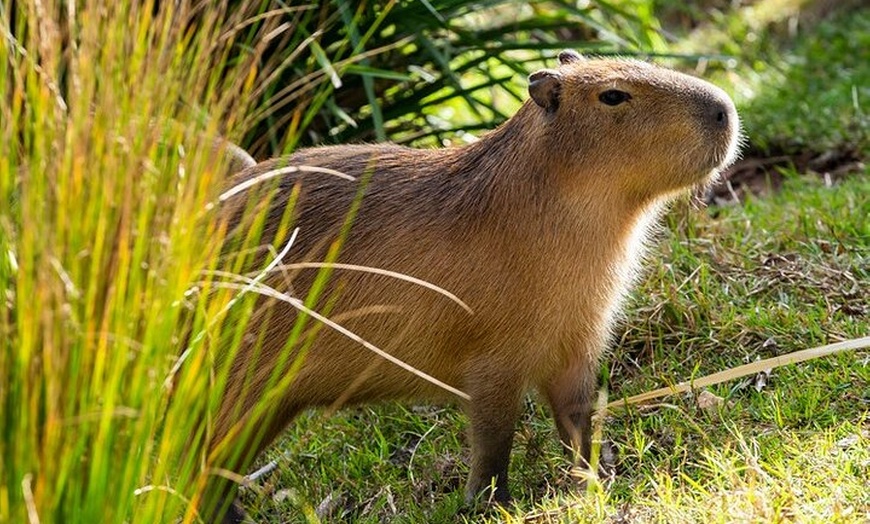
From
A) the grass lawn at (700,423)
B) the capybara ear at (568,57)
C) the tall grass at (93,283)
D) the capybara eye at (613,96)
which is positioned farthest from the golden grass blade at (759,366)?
the tall grass at (93,283)

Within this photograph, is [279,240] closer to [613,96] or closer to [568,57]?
[613,96]

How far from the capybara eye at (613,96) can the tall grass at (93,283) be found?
124 centimetres

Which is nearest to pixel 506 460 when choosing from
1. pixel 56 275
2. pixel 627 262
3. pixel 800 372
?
pixel 627 262

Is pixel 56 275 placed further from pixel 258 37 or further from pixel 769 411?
pixel 258 37

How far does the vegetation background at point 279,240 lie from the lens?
8.67ft

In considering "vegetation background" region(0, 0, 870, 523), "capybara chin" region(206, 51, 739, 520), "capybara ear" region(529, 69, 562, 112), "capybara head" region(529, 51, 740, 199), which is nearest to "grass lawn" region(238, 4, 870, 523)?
"vegetation background" region(0, 0, 870, 523)

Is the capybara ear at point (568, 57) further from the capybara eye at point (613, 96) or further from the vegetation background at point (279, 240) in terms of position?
the vegetation background at point (279, 240)

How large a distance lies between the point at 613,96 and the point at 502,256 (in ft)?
1.72

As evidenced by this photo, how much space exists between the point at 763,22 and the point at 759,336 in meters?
4.29

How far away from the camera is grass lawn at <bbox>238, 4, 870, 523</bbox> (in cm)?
346

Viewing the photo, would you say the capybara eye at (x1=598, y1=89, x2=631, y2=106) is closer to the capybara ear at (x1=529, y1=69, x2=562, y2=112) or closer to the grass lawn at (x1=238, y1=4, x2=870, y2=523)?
the capybara ear at (x1=529, y1=69, x2=562, y2=112)

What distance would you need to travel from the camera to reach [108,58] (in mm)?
A: 2850

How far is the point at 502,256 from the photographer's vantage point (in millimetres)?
3838

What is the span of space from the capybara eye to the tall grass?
4.07 ft
